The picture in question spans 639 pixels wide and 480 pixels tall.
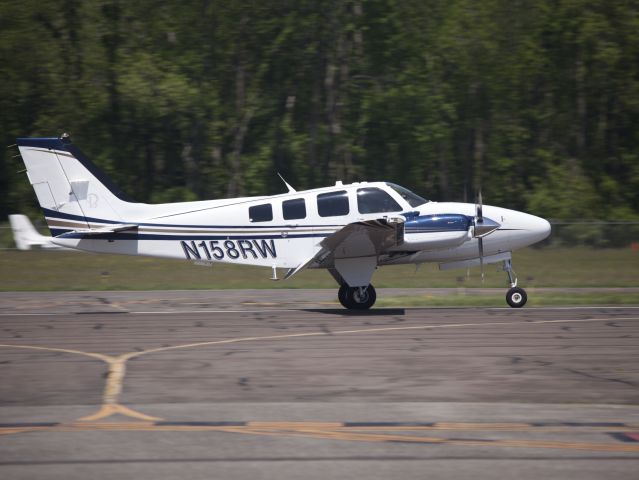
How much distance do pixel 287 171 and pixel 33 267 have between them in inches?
489

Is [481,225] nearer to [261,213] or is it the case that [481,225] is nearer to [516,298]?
[516,298]

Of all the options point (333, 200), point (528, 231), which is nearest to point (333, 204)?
point (333, 200)

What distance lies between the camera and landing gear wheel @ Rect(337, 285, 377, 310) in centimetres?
1748

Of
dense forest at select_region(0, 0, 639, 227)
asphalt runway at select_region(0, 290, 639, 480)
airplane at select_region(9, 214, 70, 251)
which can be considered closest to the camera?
asphalt runway at select_region(0, 290, 639, 480)

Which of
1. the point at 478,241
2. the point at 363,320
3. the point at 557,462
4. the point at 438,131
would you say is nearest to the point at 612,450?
the point at 557,462

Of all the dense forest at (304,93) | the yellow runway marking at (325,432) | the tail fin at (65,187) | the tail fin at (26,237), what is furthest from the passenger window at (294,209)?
the dense forest at (304,93)

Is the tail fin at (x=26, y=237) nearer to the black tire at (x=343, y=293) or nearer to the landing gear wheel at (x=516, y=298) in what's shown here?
the black tire at (x=343, y=293)

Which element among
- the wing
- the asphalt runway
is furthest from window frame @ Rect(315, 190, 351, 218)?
the asphalt runway

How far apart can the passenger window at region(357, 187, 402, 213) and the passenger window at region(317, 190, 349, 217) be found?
11.7 inches

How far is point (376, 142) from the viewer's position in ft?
121

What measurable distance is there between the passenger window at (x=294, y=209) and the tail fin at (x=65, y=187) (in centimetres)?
334

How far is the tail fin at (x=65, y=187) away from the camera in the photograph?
17047 millimetres

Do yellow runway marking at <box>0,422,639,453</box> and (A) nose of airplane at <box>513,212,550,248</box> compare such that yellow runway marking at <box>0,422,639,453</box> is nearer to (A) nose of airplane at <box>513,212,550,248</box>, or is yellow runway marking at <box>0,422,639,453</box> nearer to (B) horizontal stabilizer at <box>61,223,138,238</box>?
(B) horizontal stabilizer at <box>61,223,138,238</box>

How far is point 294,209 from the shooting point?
56.6 ft
